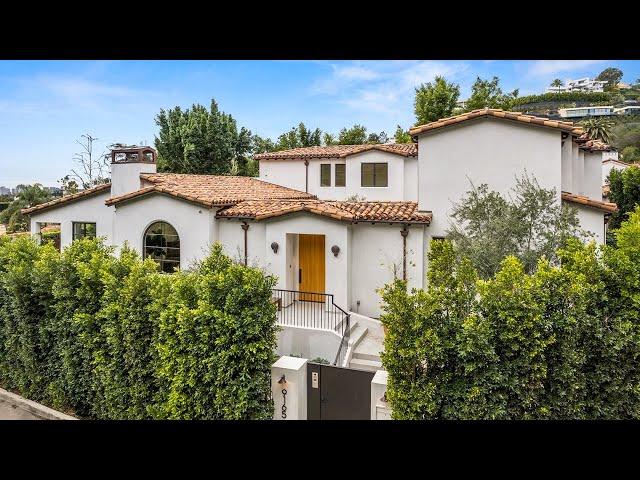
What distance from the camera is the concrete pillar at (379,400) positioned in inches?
228

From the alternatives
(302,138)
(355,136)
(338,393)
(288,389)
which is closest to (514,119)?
(338,393)

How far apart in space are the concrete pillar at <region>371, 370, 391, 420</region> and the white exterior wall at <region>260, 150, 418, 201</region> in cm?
1328

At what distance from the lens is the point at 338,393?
662 centimetres

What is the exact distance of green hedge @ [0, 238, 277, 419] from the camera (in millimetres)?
5863

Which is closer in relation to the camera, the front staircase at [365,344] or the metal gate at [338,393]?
the metal gate at [338,393]

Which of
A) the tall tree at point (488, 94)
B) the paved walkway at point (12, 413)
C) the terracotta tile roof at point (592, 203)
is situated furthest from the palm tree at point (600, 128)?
the paved walkway at point (12, 413)

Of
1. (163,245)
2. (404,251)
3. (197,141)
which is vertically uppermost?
(197,141)

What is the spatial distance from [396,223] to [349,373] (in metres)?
6.08

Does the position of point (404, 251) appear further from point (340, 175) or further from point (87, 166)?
point (87, 166)

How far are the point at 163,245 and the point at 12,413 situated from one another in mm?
6769

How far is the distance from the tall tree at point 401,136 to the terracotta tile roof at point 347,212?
17.7 meters

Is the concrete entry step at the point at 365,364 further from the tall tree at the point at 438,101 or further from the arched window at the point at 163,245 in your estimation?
the tall tree at the point at 438,101

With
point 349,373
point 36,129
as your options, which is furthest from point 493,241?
point 36,129
